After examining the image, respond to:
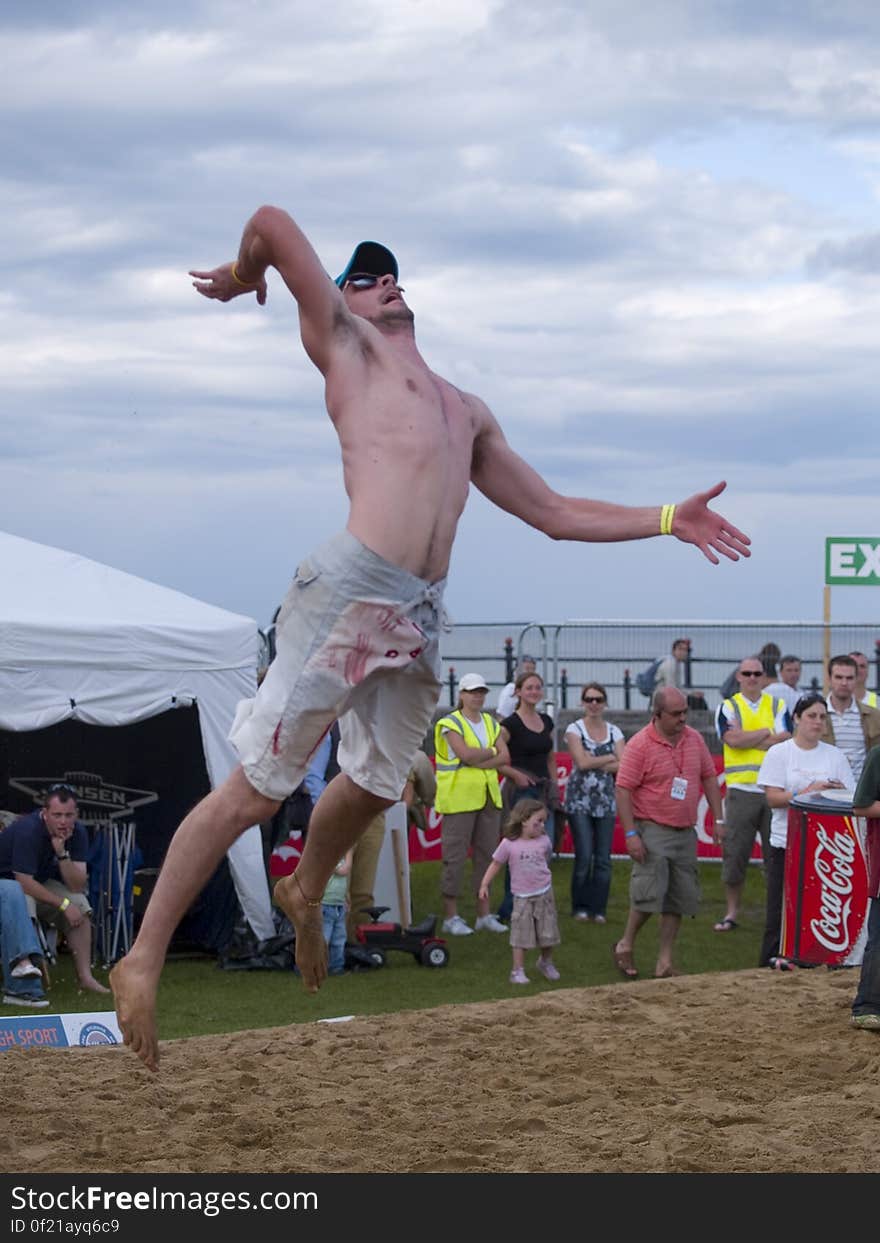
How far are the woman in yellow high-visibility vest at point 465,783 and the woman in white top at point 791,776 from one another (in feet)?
6.88

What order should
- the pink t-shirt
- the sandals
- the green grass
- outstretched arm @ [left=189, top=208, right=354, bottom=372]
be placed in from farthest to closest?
1. the sandals
2. the pink t-shirt
3. the green grass
4. outstretched arm @ [left=189, top=208, right=354, bottom=372]

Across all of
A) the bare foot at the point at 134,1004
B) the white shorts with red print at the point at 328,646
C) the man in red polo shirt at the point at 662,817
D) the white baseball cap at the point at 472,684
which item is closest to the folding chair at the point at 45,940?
the white baseball cap at the point at 472,684

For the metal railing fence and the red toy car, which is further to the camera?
the metal railing fence

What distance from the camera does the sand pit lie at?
554cm

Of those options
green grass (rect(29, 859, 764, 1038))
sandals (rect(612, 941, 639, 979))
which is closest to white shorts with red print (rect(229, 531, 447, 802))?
green grass (rect(29, 859, 764, 1038))

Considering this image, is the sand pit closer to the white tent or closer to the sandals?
the sandals

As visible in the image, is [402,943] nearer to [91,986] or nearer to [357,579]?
[91,986]

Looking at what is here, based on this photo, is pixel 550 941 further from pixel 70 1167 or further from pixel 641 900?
pixel 70 1167

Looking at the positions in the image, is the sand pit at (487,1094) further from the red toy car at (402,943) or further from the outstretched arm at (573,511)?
the outstretched arm at (573,511)

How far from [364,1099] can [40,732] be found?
6088 mm

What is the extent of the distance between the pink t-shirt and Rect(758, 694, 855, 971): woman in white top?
4.54 ft

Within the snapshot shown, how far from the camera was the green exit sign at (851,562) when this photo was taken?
13.5 meters

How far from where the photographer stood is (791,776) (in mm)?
10164

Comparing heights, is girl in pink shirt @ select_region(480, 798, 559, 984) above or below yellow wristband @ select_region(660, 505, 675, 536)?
below
